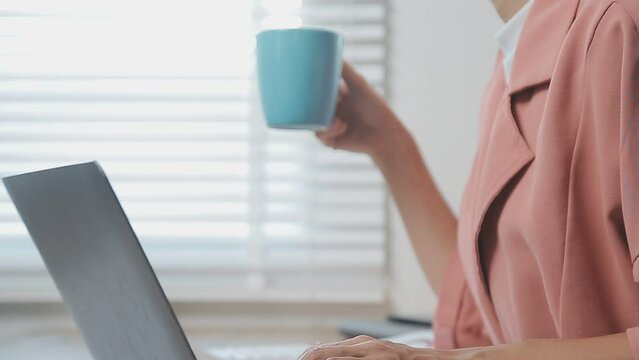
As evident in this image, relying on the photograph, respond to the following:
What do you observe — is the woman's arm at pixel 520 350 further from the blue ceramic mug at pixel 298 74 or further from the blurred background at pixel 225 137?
the blurred background at pixel 225 137

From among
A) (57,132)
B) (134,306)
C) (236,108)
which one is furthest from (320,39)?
(57,132)

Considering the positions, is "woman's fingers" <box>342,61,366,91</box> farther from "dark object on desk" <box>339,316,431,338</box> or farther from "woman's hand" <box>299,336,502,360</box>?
"woman's hand" <box>299,336,502,360</box>

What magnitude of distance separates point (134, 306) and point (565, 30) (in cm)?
43

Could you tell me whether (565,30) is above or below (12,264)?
above

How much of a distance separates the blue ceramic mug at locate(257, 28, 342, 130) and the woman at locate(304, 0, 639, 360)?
0.62 feet

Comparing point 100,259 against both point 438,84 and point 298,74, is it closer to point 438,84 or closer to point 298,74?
point 298,74

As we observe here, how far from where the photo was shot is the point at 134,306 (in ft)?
1.84

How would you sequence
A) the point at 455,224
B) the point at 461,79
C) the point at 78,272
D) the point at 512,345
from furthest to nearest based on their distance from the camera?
the point at 461,79, the point at 455,224, the point at 78,272, the point at 512,345

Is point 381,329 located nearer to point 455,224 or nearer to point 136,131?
point 455,224

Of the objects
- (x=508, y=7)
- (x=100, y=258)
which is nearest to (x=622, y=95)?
(x=508, y=7)

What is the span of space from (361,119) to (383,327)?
0.34m

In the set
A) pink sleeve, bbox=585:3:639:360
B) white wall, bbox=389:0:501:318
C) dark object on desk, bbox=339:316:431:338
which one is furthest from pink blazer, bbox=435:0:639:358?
white wall, bbox=389:0:501:318

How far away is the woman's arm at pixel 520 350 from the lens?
485 mm

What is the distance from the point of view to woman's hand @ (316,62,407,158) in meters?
1.04
